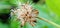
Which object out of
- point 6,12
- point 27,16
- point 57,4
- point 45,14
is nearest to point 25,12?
point 27,16

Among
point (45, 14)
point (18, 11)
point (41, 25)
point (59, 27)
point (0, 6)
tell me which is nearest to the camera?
point (59, 27)

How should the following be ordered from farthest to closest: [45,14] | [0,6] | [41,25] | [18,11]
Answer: [0,6], [45,14], [41,25], [18,11]

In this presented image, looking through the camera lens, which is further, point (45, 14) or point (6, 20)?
point (6, 20)

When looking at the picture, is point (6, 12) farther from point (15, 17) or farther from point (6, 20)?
point (15, 17)

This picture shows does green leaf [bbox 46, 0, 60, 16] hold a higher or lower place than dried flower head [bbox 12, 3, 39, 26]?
higher

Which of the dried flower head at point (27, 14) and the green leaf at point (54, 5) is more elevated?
the green leaf at point (54, 5)

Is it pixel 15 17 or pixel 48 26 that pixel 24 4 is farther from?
pixel 48 26

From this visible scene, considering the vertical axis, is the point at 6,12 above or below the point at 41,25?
above
